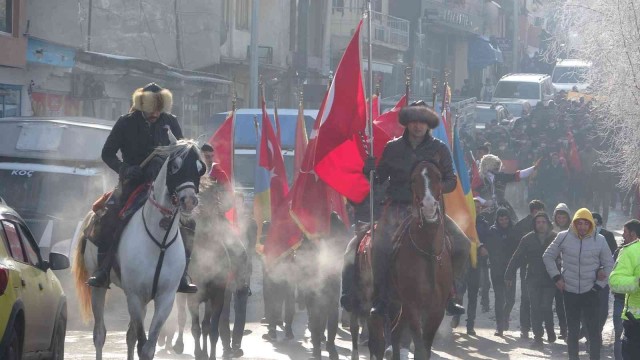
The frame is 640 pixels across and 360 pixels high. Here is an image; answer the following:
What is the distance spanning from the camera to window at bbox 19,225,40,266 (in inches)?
387

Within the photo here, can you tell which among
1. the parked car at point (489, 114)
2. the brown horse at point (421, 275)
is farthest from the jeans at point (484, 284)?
the parked car at point (489, 114)

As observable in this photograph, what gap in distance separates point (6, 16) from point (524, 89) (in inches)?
1012

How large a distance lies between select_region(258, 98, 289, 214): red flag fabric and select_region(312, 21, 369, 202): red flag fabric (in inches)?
137

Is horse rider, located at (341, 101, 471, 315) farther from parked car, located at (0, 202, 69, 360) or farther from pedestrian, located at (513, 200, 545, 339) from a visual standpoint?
pedestrian, located at (513, 200, 545, 339)

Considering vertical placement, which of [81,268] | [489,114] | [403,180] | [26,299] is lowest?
[81,268]

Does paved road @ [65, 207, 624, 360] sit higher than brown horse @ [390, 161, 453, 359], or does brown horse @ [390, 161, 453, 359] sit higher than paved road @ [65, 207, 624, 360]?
brown horse @ [390, 161, 453, 359]

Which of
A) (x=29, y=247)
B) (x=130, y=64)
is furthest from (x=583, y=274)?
(x=130, y=64)

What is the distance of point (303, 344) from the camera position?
1600 cm

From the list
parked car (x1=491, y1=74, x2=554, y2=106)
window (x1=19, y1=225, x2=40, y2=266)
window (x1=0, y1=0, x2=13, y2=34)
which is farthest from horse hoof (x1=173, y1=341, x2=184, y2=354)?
parked car (x1=491, y1=74, x2=554, y2=106)

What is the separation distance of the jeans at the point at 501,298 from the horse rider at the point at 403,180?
229 inches

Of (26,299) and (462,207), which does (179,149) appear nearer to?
(26,299)

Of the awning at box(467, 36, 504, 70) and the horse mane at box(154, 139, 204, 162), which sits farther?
the awning at box(467, 36, 504, 70)

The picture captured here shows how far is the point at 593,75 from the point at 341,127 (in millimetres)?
9437

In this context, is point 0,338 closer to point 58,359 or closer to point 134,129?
point 58,359
